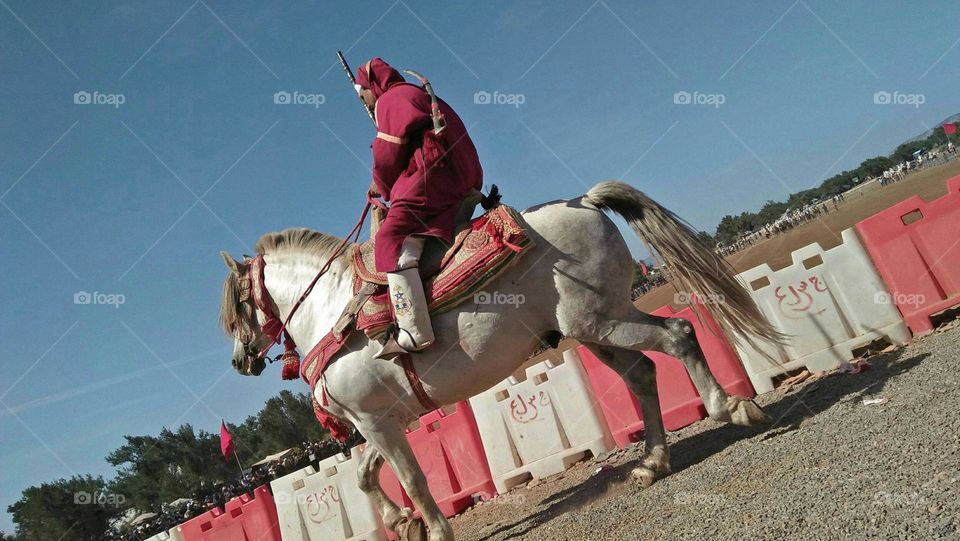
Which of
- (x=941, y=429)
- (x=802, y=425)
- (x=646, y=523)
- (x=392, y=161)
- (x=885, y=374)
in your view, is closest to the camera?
(x=941, y=429)

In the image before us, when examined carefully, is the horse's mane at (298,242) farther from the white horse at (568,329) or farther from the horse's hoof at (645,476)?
the horse's hoof at (645,476)

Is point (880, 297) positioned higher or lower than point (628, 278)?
lower

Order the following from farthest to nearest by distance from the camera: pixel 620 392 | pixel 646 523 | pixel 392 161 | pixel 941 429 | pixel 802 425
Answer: pixel 620 392 < pixel 392 161 < pixel 802 425 < pixel 646 523 < pixel 941 429

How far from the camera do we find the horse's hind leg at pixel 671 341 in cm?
519

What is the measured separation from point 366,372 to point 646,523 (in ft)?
8.15

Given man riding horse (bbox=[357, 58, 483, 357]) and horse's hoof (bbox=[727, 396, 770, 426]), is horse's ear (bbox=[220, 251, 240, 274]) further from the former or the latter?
horse's hoof (bbox=[727, 396, 770, 426])

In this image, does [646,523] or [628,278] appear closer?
[646,523]

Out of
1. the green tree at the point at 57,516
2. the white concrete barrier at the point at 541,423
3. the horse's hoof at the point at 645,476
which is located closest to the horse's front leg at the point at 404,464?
the horse's hoof at the point at 645,476

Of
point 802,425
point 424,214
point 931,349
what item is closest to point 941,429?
point 802,425

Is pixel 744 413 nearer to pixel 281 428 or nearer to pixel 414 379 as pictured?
pixel 414 379

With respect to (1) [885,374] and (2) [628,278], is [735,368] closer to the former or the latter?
(1) [885,374]

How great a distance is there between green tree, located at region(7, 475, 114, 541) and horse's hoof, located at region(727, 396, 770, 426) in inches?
1836

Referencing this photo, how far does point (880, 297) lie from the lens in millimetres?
7508

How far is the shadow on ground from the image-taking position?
580 cm
